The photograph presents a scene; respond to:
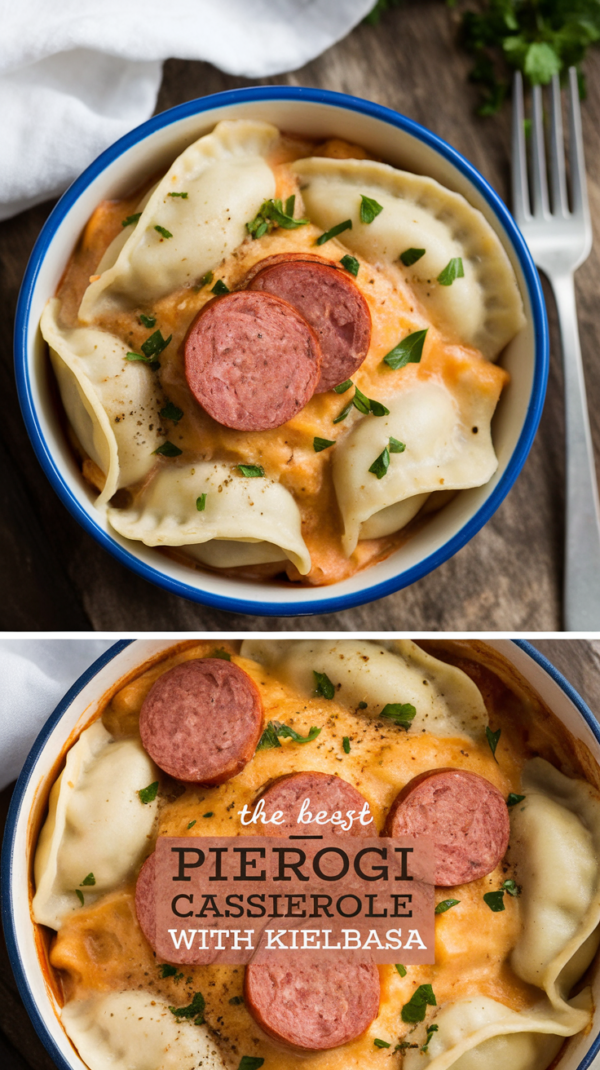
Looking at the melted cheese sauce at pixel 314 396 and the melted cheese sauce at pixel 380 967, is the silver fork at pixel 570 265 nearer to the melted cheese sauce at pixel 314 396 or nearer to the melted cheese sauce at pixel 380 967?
the melted cheese sauce at pixel 314 396

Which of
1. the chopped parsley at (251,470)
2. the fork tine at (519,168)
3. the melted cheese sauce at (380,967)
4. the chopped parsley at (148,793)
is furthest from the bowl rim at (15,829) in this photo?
the fork tine at (519,168)

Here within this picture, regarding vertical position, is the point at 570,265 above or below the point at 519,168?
below

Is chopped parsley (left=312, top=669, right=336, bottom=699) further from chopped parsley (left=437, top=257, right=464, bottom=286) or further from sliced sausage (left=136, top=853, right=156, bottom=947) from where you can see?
chopped parsley (left=437, top=257, right=464, bottom=286)

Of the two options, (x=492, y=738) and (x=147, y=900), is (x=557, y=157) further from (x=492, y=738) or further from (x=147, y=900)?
(x=147, y=900)

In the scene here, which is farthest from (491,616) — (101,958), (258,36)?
(258,36)

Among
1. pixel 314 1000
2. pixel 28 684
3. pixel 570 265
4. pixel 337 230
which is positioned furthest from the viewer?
pixel 570 265

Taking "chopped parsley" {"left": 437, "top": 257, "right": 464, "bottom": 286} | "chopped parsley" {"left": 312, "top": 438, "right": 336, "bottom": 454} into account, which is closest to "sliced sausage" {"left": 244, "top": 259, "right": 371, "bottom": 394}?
"chopped parsley" {"left": 312, "top": 438, "right": 336, "bottom": 454}

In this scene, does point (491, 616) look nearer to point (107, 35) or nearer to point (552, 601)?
point (552, 601)

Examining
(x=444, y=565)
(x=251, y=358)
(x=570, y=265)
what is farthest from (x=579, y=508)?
(x=251, y=358)
